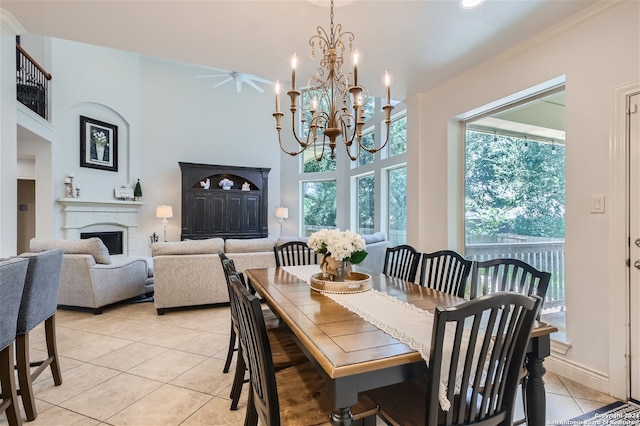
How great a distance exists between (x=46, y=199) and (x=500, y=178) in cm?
715

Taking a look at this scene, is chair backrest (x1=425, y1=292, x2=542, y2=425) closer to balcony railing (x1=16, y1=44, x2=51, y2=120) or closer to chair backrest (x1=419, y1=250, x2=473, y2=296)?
chair backrest (x1=419, y1=250, x2=473, y2=296)

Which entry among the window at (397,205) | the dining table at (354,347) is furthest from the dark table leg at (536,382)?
the window at (397,205)

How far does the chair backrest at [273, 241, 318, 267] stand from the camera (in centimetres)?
309

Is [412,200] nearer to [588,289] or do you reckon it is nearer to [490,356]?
[588,289]

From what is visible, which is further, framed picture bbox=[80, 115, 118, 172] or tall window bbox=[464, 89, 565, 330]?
framed picture bbox=[80, 115, 118, 172]

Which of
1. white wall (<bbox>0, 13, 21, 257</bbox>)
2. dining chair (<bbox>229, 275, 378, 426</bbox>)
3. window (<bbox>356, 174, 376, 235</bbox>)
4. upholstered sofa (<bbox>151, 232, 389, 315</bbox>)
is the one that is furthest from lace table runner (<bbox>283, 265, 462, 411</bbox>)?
window (<bbox>356, 174, 376, 235</bbox>)

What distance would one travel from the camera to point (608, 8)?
2145mm

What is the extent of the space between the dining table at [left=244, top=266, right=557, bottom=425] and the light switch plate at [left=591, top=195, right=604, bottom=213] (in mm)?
1328

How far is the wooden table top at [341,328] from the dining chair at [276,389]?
0.53 ft

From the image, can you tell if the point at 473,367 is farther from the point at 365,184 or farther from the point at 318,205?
the point at 318,205

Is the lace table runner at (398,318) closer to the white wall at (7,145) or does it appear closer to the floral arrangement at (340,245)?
the floral arrangement at (340,245)

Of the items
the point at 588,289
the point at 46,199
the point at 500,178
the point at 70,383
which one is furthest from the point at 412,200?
the point at 46,199

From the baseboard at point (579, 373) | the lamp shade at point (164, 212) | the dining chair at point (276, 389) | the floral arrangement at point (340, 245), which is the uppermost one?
the lamp shade at point (164, 212)

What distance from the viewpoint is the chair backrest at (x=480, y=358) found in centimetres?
101
